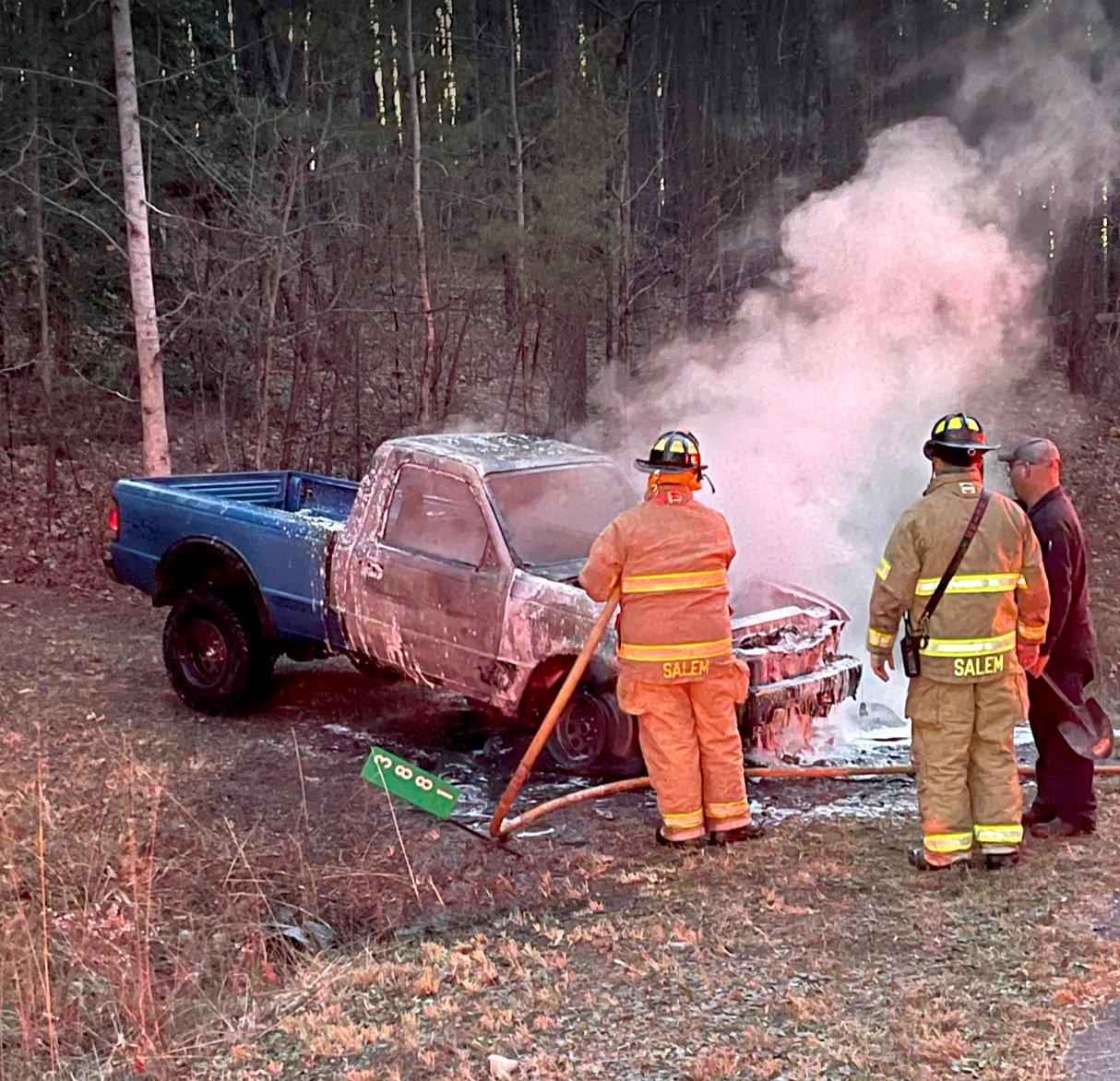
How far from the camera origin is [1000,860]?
206 inches

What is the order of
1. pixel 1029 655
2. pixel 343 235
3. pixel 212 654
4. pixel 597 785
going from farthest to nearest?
pixel 343 235, pixel 212 654, pixel 597 785, pixel 1029 655

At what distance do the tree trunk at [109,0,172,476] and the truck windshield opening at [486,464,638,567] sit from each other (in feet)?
19.7

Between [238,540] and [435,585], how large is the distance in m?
1.69

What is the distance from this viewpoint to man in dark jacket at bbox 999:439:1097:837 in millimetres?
5566

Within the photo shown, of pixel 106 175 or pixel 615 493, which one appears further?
pixel 106 175

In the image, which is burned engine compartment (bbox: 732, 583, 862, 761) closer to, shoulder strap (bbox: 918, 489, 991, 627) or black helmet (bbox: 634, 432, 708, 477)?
black helmet (bbox: 634, 432, 708, 477)

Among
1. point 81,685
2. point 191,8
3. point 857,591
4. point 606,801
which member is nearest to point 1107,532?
point 857,591

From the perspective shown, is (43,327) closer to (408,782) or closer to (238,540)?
(238,540)

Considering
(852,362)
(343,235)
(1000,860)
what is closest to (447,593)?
(1000,860)

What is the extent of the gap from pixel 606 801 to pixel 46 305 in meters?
11.7

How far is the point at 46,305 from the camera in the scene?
15.1 metres

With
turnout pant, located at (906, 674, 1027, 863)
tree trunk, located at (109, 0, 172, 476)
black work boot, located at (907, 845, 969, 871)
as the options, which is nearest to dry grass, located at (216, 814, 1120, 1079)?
black work boot, located at (907, 845, 969, 871)

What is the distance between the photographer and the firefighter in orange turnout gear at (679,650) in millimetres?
5680

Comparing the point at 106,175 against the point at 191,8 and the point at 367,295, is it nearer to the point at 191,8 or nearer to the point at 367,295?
the point at 191,8
